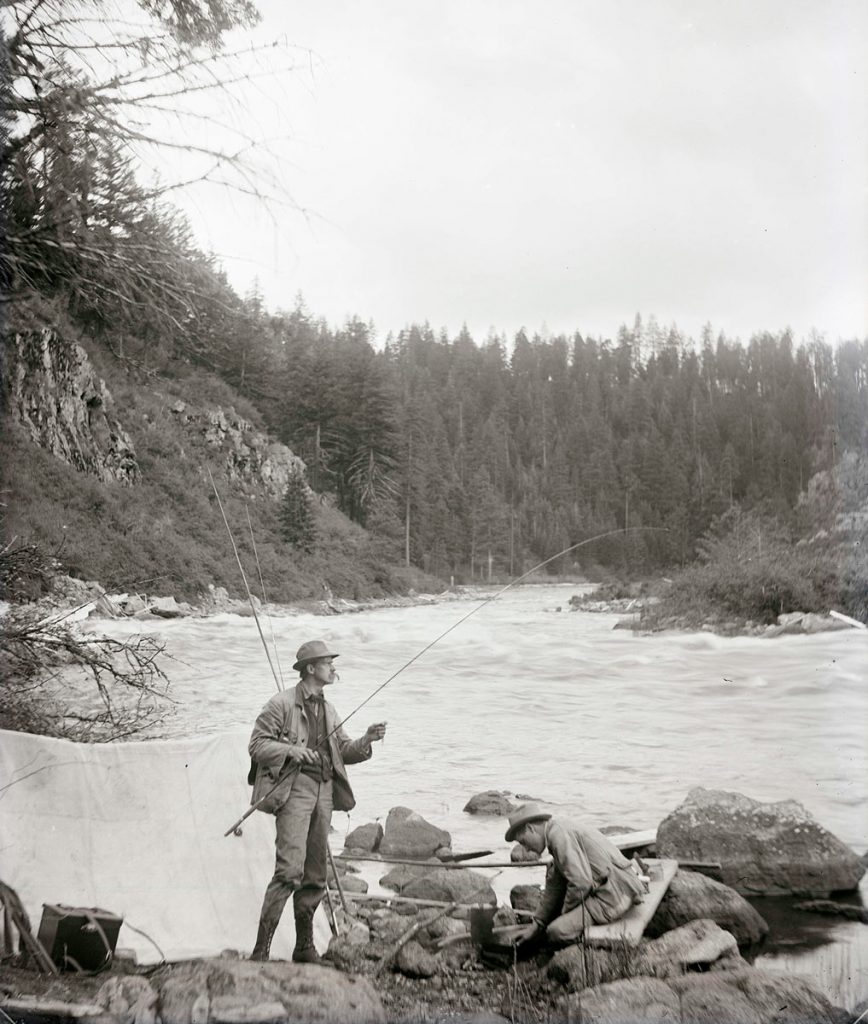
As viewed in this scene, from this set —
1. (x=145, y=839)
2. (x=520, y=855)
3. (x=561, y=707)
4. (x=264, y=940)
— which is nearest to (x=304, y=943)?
(x=264, y=940)

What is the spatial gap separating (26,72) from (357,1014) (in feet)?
14.4

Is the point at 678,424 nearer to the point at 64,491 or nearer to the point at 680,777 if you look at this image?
the point at 680,777

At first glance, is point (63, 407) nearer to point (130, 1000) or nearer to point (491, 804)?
point (130, 1000)

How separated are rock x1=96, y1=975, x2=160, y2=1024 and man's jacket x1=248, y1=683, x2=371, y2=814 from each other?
0.77 meters

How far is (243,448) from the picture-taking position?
175 inches

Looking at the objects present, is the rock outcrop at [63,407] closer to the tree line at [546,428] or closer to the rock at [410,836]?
the tree line at [546,428]

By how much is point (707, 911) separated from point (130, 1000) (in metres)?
2.24

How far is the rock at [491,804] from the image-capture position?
3.73 m

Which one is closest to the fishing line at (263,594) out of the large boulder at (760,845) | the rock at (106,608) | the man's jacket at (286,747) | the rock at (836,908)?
the man's jacket at (286,747)

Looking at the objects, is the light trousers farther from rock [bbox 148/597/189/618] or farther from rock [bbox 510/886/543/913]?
rock [bbox 148/597/189/618]

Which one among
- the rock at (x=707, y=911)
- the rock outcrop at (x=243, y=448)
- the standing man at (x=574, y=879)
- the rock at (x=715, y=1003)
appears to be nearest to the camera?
the rock at (x=715, y=1003)

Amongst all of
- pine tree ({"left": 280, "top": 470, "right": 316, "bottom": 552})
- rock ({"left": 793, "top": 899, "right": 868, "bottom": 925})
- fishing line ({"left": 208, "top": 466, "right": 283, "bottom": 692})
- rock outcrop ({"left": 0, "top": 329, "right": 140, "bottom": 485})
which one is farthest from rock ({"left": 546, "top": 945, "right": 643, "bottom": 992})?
rock outcrop ({"left": 0, "top": 329, "right": 140, "bottom": 485})

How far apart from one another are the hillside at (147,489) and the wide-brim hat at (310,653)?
1.66 feet

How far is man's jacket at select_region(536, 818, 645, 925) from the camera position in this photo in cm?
333
